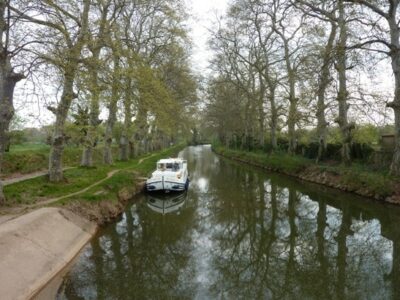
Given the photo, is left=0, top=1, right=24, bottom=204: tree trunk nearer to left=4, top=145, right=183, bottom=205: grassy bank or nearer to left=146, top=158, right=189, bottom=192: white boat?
left=4, top=145, right=183, bottom=205: grassy bank

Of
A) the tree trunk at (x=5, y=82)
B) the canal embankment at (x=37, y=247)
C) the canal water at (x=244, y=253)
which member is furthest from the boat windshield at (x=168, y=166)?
the tree trunk at (x=5, y=82)

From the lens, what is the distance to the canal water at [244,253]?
8195mm

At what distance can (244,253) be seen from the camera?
10.9m

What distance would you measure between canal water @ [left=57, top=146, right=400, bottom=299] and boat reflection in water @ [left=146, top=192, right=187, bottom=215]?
100 mm

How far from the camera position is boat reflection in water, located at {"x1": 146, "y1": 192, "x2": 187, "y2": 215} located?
17406 mm

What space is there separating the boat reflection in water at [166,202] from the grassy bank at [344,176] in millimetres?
→ 9174

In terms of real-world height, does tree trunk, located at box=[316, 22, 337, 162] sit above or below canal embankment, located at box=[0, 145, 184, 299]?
above

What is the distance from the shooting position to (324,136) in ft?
93.7

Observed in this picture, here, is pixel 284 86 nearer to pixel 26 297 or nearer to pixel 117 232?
pixel 117 232

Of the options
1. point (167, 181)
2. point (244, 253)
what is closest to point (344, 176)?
point (167, 181)

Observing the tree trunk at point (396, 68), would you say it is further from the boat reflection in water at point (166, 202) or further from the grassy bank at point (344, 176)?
the boat reflection in water at point (166, 202)

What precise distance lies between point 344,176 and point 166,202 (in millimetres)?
Answer: 10585

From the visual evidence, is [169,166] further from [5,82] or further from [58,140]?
[5,82]

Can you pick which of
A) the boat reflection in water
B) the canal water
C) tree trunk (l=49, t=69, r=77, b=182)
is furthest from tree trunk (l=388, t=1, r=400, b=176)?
tree trunk (l=49, t=69, r=77, b=182)
